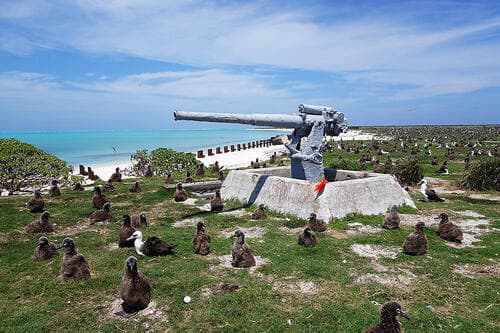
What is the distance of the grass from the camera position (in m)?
6.83

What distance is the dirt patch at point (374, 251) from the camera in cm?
1022

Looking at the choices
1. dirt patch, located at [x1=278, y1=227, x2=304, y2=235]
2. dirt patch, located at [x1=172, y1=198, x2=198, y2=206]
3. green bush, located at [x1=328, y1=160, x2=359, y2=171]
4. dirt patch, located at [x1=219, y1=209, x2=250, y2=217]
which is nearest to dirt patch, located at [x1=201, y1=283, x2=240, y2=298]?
dirt patch, located at [x1=278, y1=227, x2=304, y2=235]

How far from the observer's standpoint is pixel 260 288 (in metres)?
8.15

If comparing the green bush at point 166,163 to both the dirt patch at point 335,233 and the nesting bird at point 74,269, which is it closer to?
the dirt patch at point 335,233

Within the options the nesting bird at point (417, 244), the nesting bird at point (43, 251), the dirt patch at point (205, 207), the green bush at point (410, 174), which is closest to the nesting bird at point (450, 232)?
the nesting bird at point (417, 244)

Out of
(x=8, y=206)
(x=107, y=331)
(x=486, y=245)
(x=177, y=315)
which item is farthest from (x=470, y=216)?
(x=8, y=206)

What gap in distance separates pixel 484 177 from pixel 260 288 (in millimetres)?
17284

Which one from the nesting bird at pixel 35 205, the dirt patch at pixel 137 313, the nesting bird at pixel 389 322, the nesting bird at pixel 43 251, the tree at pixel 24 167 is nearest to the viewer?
the nesting bird at pixel 389 322

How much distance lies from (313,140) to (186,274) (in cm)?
836

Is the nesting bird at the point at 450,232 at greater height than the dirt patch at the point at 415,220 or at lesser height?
greater

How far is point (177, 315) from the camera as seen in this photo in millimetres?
7098

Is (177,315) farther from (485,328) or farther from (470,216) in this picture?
(470,216)

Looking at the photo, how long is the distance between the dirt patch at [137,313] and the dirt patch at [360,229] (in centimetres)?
692

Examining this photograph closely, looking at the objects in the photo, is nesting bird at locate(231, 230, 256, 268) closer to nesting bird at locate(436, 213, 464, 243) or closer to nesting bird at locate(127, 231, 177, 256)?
nesting bird at locate(127, 231, 177, 256)
